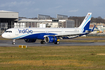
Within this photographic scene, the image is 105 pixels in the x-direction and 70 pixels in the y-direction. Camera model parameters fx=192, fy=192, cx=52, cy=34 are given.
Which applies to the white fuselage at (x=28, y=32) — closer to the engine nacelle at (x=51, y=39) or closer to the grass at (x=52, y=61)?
the engine nacelle at (x=51, y=39)

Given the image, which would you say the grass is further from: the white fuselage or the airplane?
the airplane

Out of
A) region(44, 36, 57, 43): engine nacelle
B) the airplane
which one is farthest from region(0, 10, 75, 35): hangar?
region(44, 36, 57, 43): engine nacelle

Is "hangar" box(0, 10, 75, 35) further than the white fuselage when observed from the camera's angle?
Yes

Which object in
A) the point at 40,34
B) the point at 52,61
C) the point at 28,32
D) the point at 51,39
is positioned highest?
the point at 28,32

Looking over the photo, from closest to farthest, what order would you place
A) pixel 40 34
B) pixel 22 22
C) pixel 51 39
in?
pixel 51 39
pixel 40 34
pixel 22 22

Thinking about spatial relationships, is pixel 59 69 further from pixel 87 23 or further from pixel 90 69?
pixel 87 23

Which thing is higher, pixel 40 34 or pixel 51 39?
pixel 40 34

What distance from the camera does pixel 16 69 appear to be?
15578mm

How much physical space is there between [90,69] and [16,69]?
6.05 m

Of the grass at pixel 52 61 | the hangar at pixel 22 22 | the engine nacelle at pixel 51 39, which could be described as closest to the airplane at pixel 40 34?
the engine nacelle at pixel 51 39

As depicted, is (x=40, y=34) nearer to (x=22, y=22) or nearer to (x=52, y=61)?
(x=52, y=61)


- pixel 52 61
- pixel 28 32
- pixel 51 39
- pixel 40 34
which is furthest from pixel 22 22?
pixel 52 61

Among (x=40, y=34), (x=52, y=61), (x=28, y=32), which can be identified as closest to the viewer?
(x=52, y=61)

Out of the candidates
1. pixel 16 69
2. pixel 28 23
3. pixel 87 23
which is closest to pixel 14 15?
pixel 28 23
